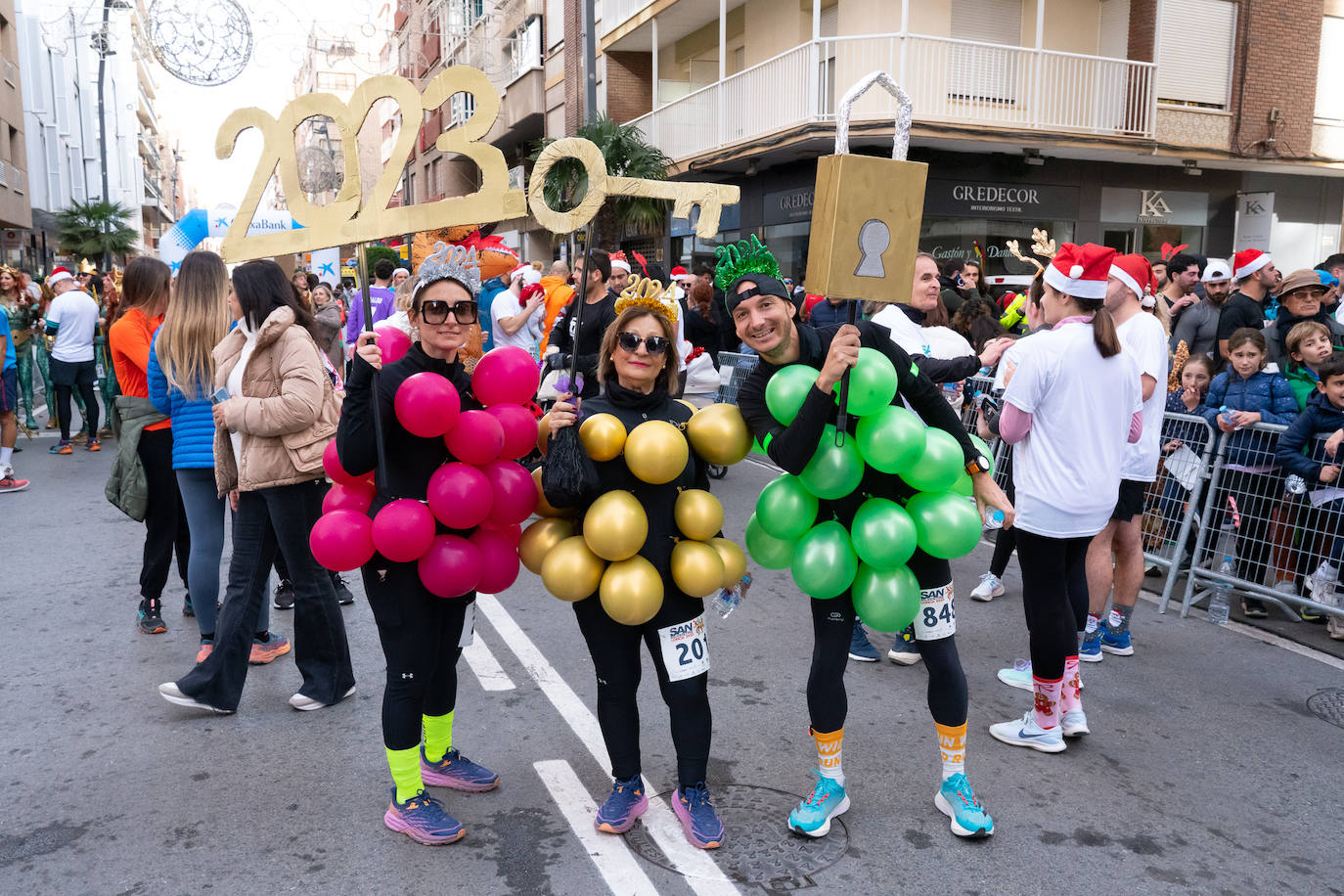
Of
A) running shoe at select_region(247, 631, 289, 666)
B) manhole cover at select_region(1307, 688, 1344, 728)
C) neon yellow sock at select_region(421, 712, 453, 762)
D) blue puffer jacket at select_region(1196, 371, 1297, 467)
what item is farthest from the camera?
blue puffer jacket at select_region(1196, 371, 1297, 467)

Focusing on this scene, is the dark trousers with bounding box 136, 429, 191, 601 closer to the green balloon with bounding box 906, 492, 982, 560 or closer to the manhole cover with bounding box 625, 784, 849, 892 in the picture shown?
the manhole cover with bounding box 625, 784, 849, 892

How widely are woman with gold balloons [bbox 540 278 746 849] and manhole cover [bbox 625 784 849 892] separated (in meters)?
0.09

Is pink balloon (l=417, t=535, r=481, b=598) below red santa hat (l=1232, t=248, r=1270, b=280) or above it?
below

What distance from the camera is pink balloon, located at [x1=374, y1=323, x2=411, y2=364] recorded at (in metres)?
3.21

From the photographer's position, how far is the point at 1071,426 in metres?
3.82

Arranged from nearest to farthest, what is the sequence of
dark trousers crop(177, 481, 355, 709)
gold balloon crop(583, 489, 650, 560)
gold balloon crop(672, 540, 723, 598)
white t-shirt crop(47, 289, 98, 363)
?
gold balloon crop(583, 489, 650, 560) → gold balloon crop(672, 540, 723, 598) → dark trousers crop(177, 481, 355, 709) → white t-shirt crop(47, 289, 98, 363)

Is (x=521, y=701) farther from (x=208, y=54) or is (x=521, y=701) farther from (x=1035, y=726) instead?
(x=208, y=54)

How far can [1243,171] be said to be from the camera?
19.2 meters

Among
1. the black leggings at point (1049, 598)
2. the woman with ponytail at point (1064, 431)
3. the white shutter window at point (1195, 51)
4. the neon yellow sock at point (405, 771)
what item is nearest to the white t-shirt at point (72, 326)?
the neon yellow sock at point (405, 771)

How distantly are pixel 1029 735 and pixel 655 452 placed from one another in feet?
7.28

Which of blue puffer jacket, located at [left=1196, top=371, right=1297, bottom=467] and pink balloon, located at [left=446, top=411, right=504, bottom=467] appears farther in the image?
blue puffer jacket, located at [left=1196, top=371, right=1297, bottom=467]

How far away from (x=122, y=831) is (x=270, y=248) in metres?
2.09

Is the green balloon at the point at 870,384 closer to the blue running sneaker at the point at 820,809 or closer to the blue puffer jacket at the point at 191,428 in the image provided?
the blue running sneaker at the point at 820,809

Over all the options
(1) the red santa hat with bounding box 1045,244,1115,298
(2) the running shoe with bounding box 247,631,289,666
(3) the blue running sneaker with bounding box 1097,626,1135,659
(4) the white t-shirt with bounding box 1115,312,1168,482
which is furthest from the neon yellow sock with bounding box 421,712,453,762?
(3) the blue running sneaker with bounding box 1097,626,1135,659
